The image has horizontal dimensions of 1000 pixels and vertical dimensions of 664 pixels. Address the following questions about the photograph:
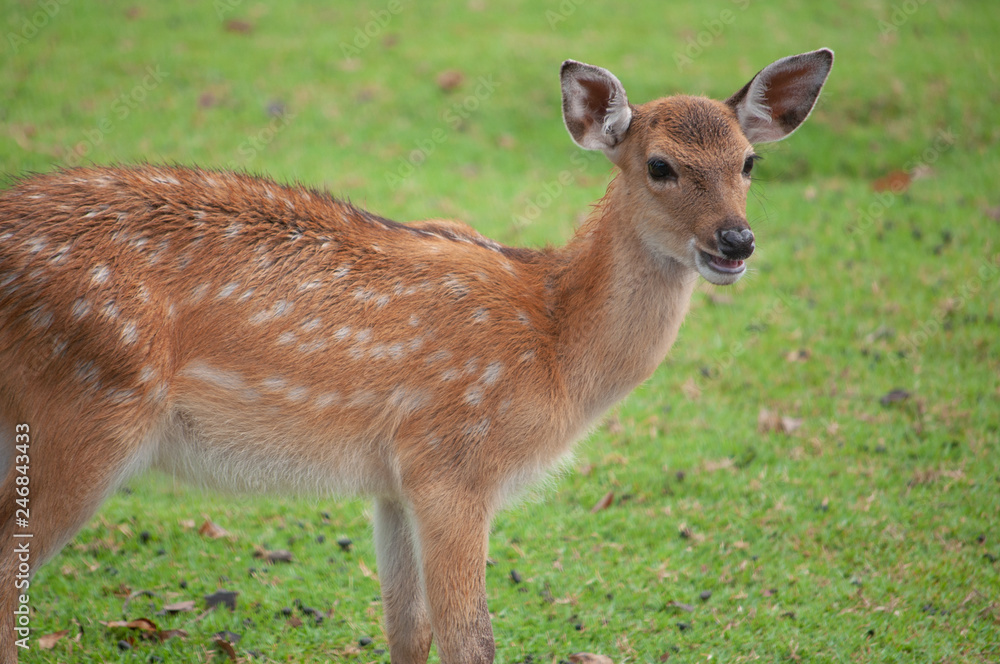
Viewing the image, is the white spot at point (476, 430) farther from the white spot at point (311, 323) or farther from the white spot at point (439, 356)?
the white spot at point (311, 323)

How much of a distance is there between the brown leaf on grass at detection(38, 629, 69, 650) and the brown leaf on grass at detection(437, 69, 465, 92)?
857 centimetres

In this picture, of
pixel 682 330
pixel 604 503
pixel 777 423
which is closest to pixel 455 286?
pixel 604 503

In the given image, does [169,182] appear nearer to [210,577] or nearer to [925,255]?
[210,577]

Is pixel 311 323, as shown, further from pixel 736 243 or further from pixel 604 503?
pixel 604 503

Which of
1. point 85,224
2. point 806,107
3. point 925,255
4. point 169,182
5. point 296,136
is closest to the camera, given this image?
point 85,224

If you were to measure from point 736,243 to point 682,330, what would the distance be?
4714mm

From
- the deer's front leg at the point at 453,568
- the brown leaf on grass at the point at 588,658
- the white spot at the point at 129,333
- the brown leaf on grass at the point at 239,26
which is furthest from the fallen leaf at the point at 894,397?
the brown leaf on grass at the point at 239,26

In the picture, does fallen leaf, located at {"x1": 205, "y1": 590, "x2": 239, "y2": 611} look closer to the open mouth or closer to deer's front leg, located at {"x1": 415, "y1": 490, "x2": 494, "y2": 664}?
deer's front leg, located at {"x1": 415, "y1": 490, "x2": 494, "y2": 664}

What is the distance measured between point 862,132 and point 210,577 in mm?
9415

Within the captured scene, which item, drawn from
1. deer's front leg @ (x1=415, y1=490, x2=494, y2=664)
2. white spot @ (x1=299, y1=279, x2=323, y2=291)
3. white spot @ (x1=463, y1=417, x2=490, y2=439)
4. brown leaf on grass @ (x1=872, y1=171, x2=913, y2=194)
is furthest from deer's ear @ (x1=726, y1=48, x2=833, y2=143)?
brown leaf on grass @ (x1=872, y1=171, x2=913, y2=194)

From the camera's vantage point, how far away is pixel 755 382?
26.6ft

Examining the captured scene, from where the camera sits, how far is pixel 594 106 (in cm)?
489

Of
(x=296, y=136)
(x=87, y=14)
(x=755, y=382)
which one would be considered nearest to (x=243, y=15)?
(x=87, y=14)

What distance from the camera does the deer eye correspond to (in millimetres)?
4532
